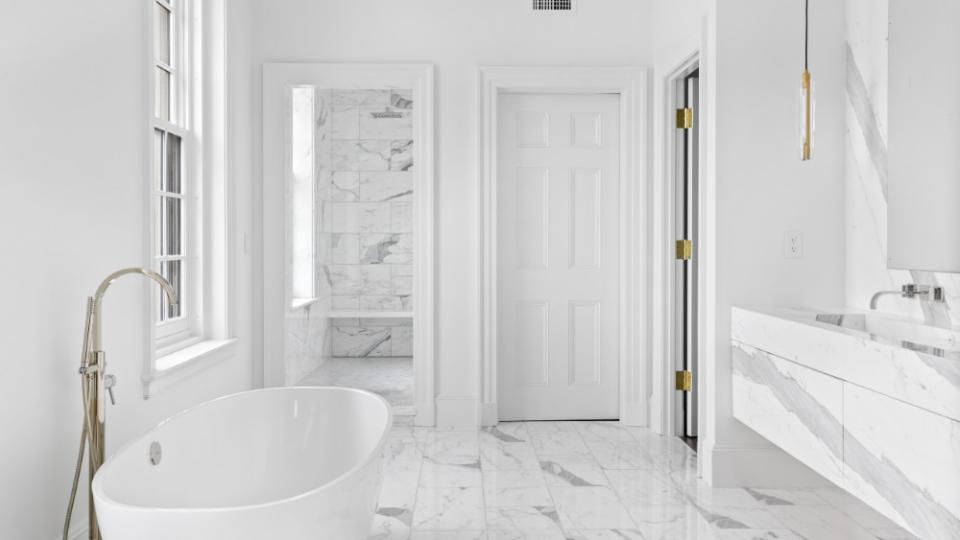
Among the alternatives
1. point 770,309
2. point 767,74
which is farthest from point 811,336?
point 767,74

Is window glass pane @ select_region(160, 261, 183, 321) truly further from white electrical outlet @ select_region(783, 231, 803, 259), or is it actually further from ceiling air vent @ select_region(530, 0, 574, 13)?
white electrical outlet @ select_region(783, 231, 803, 259)

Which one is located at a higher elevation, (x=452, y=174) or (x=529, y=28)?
(x=529, y=28)

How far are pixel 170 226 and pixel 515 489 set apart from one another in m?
2.00

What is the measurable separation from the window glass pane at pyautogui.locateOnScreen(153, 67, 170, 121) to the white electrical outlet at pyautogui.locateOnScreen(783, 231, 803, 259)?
9.36 ft

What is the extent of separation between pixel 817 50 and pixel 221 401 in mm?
2832

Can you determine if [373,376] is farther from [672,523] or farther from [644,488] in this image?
[672,523]

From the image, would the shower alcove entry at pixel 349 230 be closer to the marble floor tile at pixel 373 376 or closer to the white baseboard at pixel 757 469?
the marble floor tile at pixel 373 376

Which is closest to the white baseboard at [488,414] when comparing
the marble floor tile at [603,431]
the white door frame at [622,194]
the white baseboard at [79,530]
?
the white door frame at [622,194]

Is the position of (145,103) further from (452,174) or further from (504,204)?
(504,204)

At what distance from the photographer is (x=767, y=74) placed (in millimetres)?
3018

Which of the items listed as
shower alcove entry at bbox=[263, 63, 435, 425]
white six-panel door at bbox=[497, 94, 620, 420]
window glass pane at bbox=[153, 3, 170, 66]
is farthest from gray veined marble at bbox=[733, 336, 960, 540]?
window glass pane at bbox=[153, 3, 170, 66]

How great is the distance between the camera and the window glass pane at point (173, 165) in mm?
3193

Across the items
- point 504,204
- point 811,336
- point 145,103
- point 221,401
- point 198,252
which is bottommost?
point 221,401

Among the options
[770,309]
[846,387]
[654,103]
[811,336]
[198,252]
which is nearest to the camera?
[846,387]
